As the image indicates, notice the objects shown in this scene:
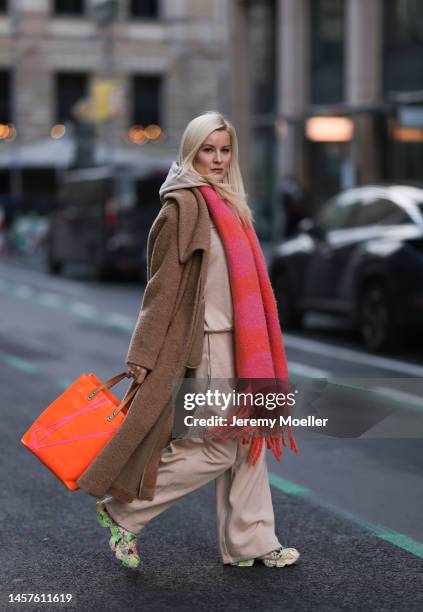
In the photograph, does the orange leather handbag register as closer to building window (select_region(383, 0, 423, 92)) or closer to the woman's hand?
the woman's hand

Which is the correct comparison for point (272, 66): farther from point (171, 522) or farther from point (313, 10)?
point (171, 522)

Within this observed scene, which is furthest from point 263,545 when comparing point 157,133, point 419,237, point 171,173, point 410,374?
point 157,133

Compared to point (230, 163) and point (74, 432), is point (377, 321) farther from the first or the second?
point (74, 432)

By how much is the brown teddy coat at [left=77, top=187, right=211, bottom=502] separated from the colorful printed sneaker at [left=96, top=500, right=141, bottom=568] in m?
0.16

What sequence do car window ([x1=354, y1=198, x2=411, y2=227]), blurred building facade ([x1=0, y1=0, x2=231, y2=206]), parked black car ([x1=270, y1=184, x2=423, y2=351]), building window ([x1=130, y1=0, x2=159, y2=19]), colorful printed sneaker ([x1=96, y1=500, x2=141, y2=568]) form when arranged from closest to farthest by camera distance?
colorful printed sneaker ([x1=96, y1=500, x2=141, y2=568])
parked black car ([x1=270, y1=184, x2=423, y2=351])
car window ([x1=354, y1=198, x2=411, y2=227])
blurred building facade ([x1=0, y1=0, x2=231, y2=206])
building window ([x1=130, y1=0, x2=159, y2=19])

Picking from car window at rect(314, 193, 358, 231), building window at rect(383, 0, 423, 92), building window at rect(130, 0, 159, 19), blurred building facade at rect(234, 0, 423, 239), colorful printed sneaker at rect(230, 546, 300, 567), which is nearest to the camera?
colorful printed sneaker at rect(230, 546, 300, 567)

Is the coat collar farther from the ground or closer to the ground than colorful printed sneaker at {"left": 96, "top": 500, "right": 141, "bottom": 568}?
farther from the ground

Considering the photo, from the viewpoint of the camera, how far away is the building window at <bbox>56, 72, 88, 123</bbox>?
51531mm

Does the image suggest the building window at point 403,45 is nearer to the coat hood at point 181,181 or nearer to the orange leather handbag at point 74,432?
the coat hood at point 181,181

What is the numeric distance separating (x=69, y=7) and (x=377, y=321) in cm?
4134

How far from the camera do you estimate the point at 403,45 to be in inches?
939

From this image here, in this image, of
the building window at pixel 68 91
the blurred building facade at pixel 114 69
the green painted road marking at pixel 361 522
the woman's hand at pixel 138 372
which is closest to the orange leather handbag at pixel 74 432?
the woman's hand at pixel 138 372

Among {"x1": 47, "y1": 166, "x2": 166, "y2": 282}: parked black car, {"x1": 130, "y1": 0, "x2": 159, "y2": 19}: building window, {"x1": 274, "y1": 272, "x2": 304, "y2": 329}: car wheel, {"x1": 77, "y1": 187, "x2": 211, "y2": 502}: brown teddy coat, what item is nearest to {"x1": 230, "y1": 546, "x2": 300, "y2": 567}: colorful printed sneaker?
{"x1": 77, "y1": 187, "x2": 211, "y2": 502}: brown teddy coat

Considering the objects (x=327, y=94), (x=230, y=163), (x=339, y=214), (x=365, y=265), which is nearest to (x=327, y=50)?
(x=327, y=94)
